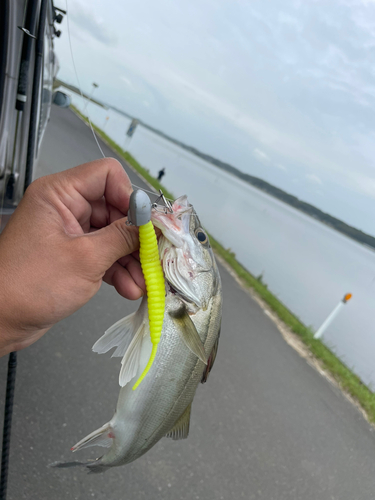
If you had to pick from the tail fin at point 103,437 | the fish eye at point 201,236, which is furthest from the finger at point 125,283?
the tail fin at point 103,437

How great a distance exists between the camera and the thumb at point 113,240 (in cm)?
148

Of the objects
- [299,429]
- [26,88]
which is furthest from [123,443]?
[299,429]

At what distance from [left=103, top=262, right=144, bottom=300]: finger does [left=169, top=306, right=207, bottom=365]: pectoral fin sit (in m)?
0.33

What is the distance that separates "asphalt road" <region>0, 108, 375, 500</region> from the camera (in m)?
2.79

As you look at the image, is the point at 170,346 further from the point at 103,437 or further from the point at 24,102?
the point at 24,102

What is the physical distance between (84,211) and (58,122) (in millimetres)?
14923

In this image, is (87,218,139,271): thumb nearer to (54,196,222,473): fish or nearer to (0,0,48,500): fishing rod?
(54,196,222,473): fish

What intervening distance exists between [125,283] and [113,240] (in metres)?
0.45

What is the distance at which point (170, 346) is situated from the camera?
5.48 ft

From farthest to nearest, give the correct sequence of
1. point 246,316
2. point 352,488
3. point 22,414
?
point 246,316 → point 352,488 → point 22,414

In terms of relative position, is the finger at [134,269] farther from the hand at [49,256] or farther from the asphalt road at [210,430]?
the asphalt road at [210,430]

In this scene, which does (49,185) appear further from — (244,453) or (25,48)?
(244,453)

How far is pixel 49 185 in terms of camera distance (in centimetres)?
161

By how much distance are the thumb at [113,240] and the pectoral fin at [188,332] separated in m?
0.37
